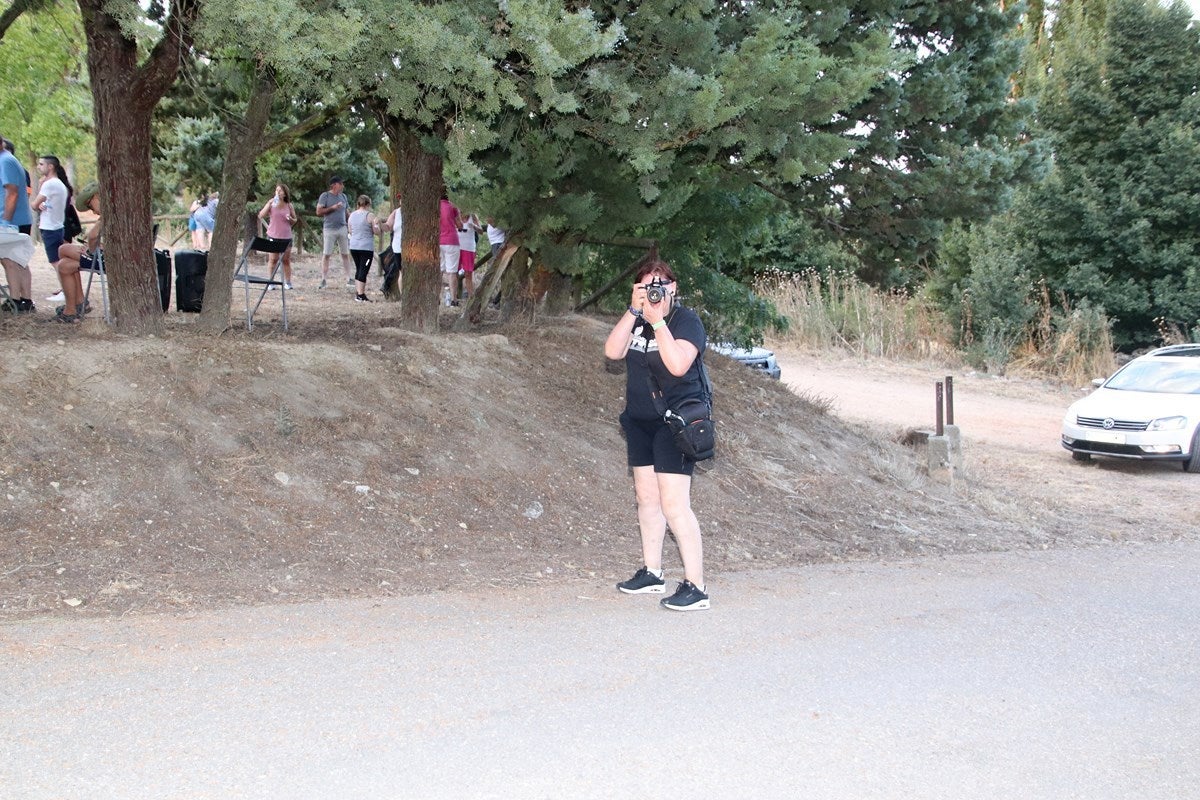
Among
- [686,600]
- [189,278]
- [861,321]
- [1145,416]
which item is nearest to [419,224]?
[189,278]

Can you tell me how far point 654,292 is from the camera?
237 inches

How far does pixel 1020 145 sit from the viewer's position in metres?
11.7

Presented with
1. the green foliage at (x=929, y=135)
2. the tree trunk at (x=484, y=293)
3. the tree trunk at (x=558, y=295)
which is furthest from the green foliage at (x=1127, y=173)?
the tree trunk at (x=484, y=293)

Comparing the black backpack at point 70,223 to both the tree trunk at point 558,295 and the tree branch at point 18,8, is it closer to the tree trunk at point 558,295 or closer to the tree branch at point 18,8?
the tree branch at point 18,8

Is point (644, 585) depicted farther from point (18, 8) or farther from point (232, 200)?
point (18, 8)

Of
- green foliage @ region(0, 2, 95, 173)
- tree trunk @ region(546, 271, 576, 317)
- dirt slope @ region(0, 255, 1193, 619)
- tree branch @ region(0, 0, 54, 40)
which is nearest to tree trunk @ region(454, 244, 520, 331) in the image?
Result: tree trunk @ region(546, 271, 576, 317)

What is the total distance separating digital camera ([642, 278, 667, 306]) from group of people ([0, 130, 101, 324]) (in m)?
5.98

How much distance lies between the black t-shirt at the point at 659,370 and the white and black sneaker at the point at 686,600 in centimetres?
97

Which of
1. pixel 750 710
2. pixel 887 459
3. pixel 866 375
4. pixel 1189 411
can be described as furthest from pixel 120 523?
pixel 866 375

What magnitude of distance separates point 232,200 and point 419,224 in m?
1.62

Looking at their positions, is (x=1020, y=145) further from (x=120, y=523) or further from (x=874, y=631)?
(x=120, y=523)

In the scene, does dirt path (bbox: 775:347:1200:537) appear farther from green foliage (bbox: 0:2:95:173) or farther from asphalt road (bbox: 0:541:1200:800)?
green foliage (bbox: 0:2:95:173)

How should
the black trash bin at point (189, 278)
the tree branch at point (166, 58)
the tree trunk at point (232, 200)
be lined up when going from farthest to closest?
1. the black trash bin at point (189, 278)
2. the tree trunk at point (232, 200)
3. the tree branch at point (166, 58)

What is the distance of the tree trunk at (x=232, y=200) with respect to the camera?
372 inches
